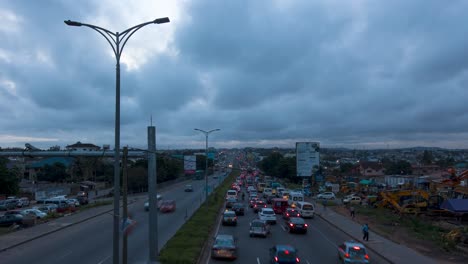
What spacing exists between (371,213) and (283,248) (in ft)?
105

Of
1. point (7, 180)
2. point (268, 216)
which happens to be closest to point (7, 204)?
point (7, 180)

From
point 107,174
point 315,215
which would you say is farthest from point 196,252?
point 107,174

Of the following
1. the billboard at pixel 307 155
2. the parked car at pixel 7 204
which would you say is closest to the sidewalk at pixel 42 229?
the parked car at pixel 7 204

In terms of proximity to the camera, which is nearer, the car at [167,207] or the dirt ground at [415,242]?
the dirt ground at [415,242]

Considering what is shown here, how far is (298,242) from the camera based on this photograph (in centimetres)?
2756

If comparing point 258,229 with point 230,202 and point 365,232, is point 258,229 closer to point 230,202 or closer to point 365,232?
point 365,232

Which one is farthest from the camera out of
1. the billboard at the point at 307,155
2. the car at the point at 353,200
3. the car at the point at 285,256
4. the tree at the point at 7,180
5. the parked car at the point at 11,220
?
the car at the point at 353,200

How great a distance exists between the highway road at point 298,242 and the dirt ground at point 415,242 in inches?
132

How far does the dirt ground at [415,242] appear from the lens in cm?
2340

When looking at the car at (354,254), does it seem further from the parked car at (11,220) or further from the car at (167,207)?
the car at (167,207)

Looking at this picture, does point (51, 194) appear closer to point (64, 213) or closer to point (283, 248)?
point (64, 213)

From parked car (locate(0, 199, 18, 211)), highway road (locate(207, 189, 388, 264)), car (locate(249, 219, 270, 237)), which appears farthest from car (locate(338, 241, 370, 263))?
parked car (locate(0, 199, 18, 211))

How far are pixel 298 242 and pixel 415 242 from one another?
27.2ft

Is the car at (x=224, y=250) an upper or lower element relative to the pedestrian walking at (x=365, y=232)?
upper
